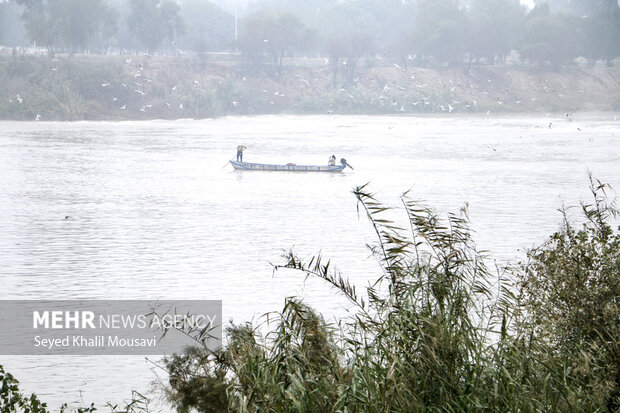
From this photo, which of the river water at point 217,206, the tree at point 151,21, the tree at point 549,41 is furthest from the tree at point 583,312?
the tree at point 549,41

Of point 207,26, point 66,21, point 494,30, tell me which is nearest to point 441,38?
point 494,30

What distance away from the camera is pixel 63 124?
3014 inches

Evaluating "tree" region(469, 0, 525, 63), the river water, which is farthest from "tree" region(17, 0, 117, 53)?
"tree" region(469, 0, 525, 63)

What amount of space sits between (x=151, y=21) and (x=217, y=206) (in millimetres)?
75609

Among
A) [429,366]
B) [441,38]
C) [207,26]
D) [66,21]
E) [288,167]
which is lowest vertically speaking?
[429,366]

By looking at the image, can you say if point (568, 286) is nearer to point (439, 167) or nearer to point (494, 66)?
point (439, 167)

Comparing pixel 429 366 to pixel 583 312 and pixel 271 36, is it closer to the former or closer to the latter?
pixel 583 312

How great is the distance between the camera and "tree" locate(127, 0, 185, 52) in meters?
104

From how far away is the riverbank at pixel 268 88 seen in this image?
8394 centimetres

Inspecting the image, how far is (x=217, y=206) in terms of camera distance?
32.5 metres

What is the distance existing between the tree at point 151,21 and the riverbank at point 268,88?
3.34 meters

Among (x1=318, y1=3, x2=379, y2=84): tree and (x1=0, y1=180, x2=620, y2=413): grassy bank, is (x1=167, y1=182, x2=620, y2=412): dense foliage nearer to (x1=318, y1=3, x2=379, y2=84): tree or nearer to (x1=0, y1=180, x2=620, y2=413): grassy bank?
(x1=0, y1=180, x2=620, y2=413): grassy bank

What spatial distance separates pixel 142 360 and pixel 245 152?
38.3 m

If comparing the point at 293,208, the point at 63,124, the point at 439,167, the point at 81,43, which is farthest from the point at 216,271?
the point at 81,43
